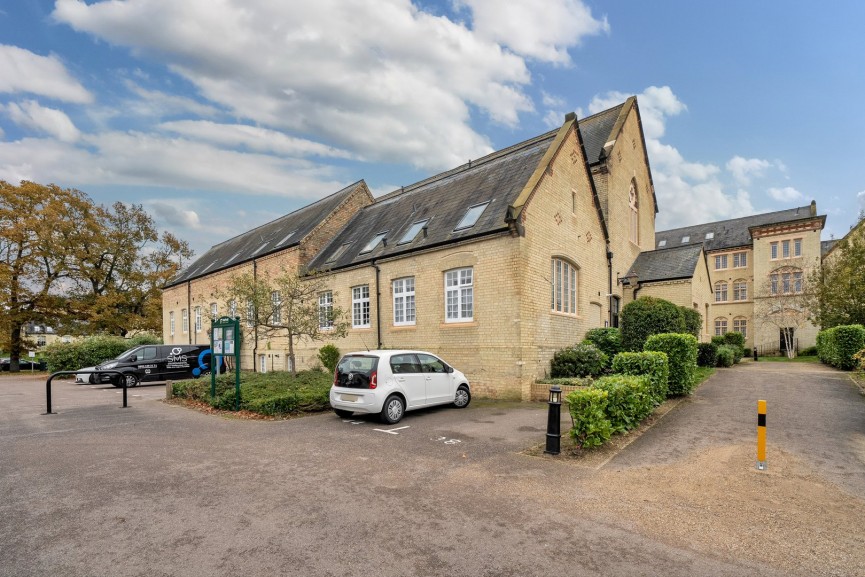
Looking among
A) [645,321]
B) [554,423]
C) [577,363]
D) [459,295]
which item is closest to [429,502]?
[554,423]

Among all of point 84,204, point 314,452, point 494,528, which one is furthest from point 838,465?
point 84,204

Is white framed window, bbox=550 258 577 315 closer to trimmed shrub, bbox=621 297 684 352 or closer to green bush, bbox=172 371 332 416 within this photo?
trimmed shrub, bbox=621 297 684 352

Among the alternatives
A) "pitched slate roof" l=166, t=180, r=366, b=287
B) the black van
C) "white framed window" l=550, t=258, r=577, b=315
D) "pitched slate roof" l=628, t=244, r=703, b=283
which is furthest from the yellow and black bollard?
the black van

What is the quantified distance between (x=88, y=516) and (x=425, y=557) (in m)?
3.82

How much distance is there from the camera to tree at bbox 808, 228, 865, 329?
71.5ft

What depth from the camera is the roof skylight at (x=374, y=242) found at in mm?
19344

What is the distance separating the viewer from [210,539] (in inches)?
175

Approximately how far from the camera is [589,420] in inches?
285

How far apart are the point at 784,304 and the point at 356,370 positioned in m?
41.7

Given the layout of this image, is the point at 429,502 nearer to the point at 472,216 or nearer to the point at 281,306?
the point at 281,306

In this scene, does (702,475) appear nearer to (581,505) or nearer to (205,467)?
(581,505)

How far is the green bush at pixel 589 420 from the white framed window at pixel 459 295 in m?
7.38

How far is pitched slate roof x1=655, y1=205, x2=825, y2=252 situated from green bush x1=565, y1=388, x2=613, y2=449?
41.4m

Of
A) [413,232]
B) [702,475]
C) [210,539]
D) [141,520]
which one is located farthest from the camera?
[413,232]
